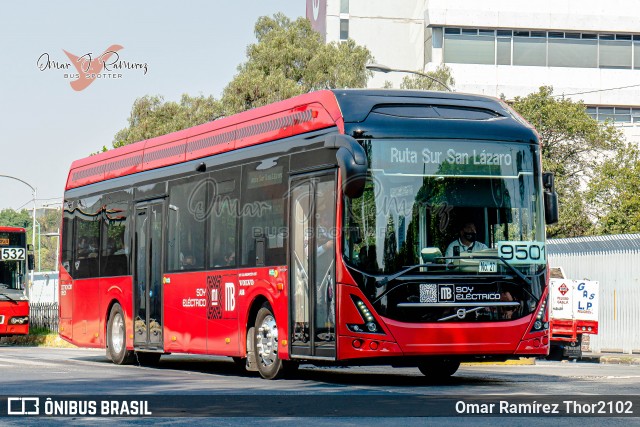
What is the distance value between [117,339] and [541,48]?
185ft

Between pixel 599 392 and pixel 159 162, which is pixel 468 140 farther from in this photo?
pixel 159 162

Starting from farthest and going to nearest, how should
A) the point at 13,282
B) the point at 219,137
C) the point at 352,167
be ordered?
the point at 13,282
the point at 219,137
the point at 352,167

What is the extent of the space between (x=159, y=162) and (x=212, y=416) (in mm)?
10129

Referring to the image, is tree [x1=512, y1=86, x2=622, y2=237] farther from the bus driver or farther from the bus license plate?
the bus driver

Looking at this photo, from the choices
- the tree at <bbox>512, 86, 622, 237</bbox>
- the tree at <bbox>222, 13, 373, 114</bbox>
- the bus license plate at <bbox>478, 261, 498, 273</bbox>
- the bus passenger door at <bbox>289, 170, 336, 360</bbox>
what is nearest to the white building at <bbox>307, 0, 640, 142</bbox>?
the tree at <bbox>512, 86, 622, 237</bbox>

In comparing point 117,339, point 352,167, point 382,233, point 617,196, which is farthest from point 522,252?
point 617,196

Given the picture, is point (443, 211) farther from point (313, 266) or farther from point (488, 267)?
point (313, 266)

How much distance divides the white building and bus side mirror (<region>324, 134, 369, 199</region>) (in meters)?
58.3

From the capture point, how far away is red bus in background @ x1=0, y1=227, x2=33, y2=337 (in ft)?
111

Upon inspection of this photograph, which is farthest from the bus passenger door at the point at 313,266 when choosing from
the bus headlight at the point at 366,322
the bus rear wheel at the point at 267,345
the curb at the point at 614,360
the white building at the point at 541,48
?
the white building at the point at 541,48

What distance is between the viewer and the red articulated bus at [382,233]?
14.7m

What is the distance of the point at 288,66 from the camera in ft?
187

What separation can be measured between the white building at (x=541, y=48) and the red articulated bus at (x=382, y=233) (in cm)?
5591

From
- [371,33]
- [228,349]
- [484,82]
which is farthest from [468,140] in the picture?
[371,33]
